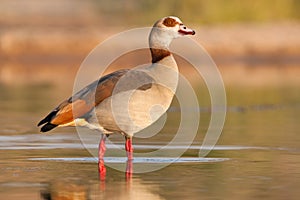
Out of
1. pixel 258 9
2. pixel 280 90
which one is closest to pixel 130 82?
pixel 280 90

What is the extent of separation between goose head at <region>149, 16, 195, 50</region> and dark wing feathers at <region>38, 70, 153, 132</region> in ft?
1.81

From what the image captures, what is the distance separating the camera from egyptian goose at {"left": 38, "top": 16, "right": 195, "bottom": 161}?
10898 millimetres

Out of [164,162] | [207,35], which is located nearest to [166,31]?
[164,162]

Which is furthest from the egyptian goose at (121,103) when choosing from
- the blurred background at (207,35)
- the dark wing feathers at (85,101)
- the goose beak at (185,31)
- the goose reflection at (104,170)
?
the blurred background at (207,35)

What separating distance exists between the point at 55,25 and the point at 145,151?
29601 millimetres

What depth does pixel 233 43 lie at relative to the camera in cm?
3581

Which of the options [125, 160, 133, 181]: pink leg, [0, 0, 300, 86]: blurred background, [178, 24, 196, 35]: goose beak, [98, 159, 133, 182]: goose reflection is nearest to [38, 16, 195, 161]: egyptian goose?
[98, 159, 133, 182]: goose reflection

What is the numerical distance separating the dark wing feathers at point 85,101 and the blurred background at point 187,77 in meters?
0.48

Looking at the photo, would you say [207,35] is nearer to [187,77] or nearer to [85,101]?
[187,77]

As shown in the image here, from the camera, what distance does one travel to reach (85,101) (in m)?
11.0

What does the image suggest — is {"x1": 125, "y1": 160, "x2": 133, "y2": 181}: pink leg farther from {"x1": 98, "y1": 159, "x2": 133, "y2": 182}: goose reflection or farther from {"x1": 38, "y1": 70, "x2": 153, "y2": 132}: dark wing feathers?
{"x1": 38, "y1": 70, "x2": 153, "y2": 132}: dark wing feathers

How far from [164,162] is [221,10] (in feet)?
89.2

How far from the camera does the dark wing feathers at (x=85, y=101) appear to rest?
10.9 metres

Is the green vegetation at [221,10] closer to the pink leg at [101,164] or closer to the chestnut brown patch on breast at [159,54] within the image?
the chestnut brown patch on breast at [159,54]
